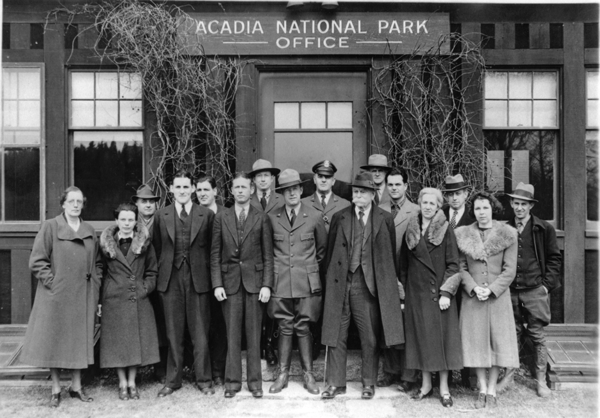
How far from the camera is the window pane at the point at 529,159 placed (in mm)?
6492

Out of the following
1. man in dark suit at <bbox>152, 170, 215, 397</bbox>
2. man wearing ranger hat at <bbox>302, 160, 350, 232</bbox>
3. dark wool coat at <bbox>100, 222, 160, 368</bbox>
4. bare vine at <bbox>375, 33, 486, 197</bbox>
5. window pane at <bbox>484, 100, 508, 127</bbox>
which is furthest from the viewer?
window pane at <bbox>484, 100, 508, 127</bbox>

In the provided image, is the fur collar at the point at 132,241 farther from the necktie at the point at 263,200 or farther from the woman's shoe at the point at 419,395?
the woman's shoe at the point at 419,395

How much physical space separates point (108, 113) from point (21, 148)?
3.69 ft

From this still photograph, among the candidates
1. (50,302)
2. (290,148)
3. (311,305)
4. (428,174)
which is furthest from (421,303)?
(50,302)

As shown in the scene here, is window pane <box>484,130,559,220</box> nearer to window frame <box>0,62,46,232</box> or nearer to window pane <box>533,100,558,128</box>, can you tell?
window pane <box>533,100,558,128</box>

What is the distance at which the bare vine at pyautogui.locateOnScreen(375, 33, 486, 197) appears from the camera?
6238mm

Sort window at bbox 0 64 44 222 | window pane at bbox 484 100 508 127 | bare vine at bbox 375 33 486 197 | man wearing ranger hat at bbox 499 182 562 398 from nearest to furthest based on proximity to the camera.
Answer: man wearing ranger hat at bbox 499 182 562 398 → bare vine at bbox 375 33 486 197 → window at bbox 0 64 44 222 → window pane at bbox 484 100 508 127

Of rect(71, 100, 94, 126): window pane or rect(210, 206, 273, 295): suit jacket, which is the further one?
rect(71, 100, 94, 126): window pane

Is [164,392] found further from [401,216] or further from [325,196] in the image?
[401,216]

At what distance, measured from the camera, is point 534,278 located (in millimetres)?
5031

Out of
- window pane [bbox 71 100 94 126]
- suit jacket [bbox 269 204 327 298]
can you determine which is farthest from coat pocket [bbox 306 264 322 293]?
window pane [bbox 71 100 94 126]

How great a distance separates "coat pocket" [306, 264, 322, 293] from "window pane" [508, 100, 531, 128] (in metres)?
3.34

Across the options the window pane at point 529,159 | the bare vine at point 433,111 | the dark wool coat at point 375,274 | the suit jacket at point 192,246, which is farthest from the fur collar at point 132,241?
the window pane at point 529,159

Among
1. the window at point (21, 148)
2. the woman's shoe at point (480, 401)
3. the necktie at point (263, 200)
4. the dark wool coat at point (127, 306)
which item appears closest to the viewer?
the woman's shoe at point (480, 401)
